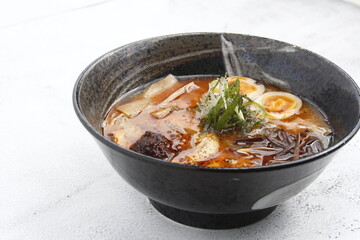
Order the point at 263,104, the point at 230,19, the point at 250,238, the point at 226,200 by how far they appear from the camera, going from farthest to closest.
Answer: the point at 230,19 → the point at 263,104 → the point at 250,238 → the point at 226,200

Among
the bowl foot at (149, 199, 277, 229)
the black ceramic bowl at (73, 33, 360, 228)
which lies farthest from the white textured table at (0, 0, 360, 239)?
the black ceramic bowl at (73, 33, 360, 228)

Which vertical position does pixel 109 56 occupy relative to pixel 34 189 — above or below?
above

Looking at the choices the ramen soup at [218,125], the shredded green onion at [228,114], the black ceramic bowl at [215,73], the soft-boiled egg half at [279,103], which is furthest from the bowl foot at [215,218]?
the soft-boiled egg half at [279,103]

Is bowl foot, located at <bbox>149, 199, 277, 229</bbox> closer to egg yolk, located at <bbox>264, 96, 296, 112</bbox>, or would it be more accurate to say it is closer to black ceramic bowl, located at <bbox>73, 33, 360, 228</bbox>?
black ceramic bowl, located at <bbox>73, 33, 360, 228</bbox>

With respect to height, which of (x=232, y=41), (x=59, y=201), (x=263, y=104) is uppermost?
(x=232, y=41)

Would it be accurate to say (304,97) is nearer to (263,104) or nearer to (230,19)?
(263,104)

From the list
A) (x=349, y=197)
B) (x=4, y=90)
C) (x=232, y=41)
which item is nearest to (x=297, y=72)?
(x=232, y=41)

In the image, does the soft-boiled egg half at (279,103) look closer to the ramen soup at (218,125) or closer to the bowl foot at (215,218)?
the ramen soup at (218,125)
